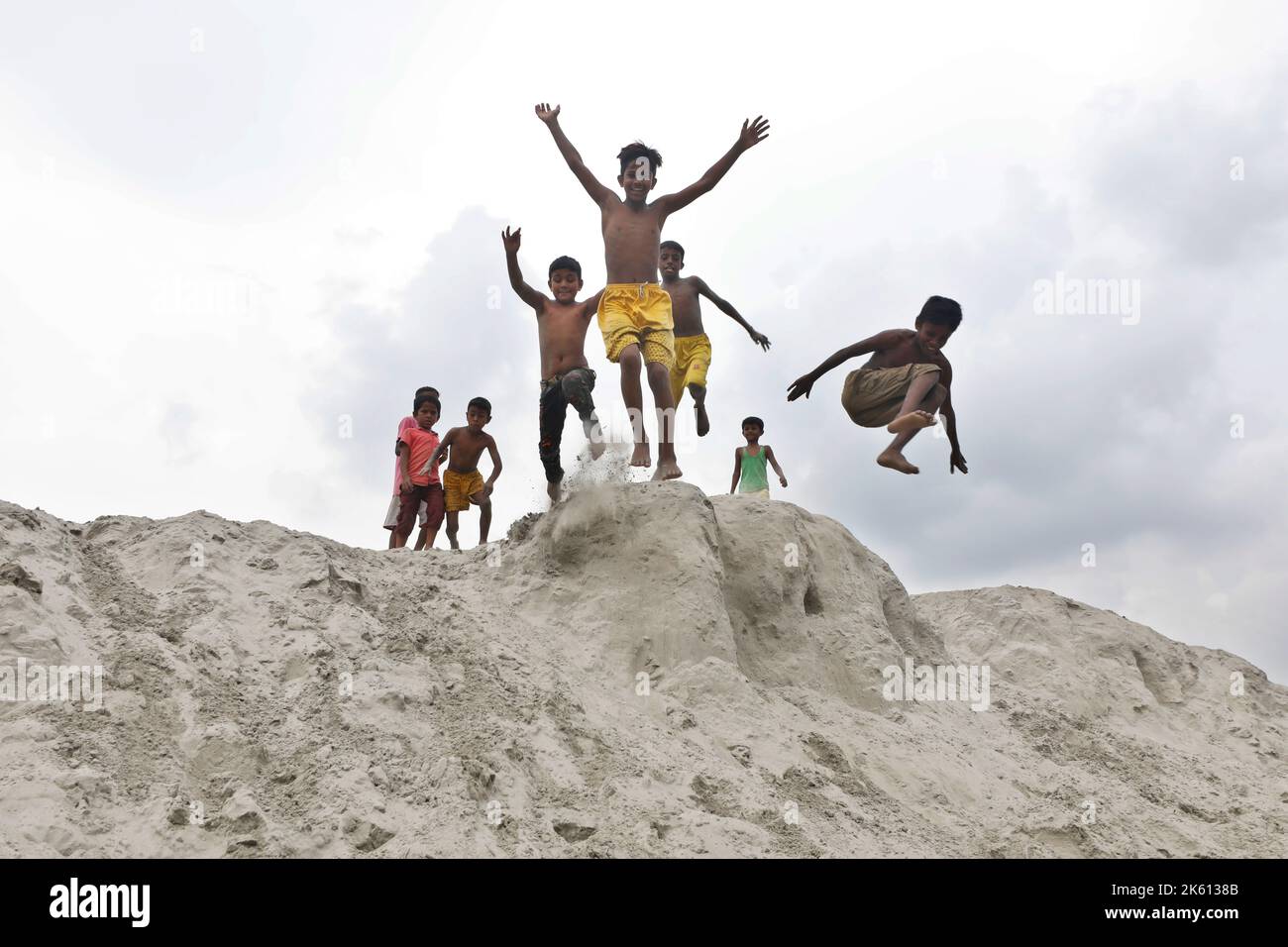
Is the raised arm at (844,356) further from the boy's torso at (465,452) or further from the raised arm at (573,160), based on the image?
the boy's torso at (465,452)

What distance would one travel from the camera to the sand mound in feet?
12.2

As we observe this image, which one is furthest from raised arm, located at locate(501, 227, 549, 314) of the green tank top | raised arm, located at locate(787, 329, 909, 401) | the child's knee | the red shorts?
the green tank top

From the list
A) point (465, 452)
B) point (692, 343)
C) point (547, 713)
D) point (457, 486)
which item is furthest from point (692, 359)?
point (547, 713)

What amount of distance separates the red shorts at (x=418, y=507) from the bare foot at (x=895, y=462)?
13.2ft

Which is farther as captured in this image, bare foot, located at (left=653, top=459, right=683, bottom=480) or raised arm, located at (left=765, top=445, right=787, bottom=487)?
raised arm, located at (left=765, top=445, right=787, bottom=487)

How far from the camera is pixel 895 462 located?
554cm

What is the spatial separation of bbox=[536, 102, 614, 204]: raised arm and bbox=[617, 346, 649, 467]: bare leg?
1.13m

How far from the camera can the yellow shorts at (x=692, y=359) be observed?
7398 mm

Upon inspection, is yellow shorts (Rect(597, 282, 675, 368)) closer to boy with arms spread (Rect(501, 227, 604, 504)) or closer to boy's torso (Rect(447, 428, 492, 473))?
boy with arms spread (Rect(501, 227, 604, 504))
